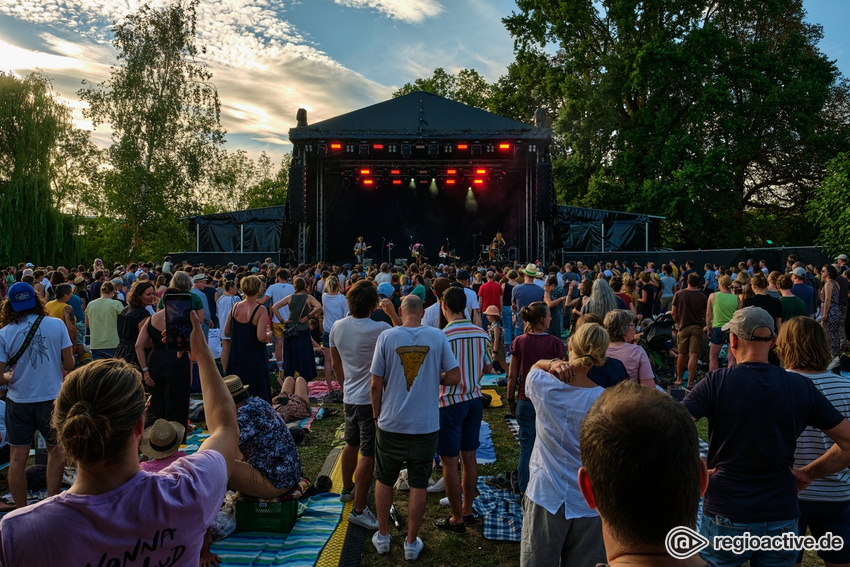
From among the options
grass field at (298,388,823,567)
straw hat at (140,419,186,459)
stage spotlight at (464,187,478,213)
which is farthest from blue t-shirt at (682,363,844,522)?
stage spotlight at (464,187,478,213)

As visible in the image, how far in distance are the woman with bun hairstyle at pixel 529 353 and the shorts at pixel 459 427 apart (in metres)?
0.32

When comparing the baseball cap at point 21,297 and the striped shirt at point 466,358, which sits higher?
the baseball cap at point 21,297

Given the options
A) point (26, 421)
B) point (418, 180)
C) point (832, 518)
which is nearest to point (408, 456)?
point (832, 518)

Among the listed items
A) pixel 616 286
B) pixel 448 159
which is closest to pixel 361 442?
pixel 616 286

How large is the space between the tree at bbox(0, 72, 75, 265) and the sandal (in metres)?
22.3

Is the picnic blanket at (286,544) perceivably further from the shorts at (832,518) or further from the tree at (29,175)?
the tree at (29,175)

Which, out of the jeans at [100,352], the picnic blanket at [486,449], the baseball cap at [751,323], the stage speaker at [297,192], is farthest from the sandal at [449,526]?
the stage speaker at [297,192]

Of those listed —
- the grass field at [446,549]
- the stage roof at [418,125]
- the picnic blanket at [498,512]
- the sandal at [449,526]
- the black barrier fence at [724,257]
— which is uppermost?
the stage roof at [418,125]

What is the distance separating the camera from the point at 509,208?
75.9 ft

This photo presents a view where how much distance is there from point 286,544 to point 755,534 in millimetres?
3026

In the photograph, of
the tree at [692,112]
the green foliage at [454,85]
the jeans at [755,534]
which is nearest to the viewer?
the jeans at [755,534]

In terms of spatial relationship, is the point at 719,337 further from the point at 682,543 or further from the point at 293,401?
the point at 682,543

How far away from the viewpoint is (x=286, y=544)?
12.9 ft

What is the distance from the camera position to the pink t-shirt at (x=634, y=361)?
11.5 ft
